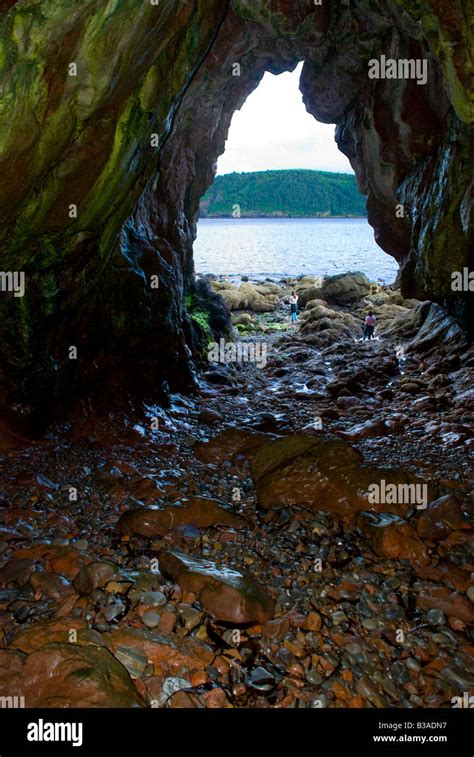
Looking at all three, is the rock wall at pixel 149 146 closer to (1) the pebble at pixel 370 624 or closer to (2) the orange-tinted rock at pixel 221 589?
(2) the orange-tinted rock at pixel 221 589

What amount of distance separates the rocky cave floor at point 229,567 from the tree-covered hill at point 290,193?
545ft

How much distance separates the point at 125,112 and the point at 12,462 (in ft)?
19.8

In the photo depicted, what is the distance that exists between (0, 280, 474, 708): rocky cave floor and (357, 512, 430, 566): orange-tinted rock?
0.06 ft

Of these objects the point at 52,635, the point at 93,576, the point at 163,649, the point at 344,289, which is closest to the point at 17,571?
the point at 93,576

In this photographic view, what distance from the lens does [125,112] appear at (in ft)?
24.7

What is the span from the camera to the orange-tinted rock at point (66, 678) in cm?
353

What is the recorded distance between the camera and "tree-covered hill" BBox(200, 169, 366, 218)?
165 m

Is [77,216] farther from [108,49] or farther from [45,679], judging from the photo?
[45,679]

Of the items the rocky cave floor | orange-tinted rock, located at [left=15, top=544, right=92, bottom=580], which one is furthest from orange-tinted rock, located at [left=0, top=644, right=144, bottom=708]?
orange-tinted rock, located at [left=15, top=544, right=92, bottom=580]

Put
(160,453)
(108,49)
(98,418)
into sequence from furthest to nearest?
1. (98,418)
2. (160,453)
3. (108,49)

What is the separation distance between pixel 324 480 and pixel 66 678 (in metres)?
4.50

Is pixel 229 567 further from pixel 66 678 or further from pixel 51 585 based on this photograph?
pixel 66 678

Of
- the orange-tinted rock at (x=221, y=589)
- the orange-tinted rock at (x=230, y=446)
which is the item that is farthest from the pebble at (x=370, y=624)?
the orange-tinted rock at (x=230, y=446)
